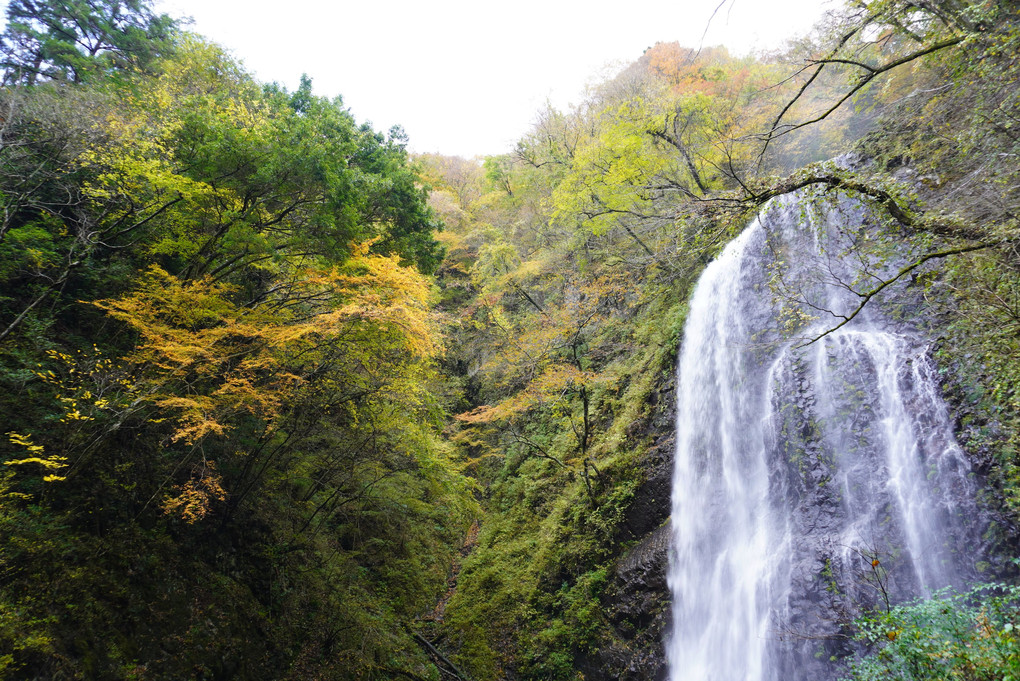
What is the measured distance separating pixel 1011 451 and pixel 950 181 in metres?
4.39

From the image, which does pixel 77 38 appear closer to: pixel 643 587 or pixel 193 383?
pixel 193 383

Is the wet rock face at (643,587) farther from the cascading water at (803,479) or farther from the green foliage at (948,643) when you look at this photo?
the green foliage at (948,643)

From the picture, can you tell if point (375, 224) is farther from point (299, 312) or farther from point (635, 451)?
point (635, 451)

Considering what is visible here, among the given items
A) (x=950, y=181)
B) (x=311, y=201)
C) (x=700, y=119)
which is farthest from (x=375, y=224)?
(x=950, y=181)

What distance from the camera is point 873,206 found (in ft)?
14.6

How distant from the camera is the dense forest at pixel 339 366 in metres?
4.93

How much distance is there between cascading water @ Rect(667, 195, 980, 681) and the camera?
5.64m

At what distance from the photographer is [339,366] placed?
780cm

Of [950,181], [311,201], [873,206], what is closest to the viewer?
[873,206]

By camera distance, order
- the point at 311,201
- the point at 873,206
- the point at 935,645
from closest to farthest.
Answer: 1. the point at 935,645
2. the point at 873,206
3. the point at 311,201

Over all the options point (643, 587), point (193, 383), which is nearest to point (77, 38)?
point (193, 383)

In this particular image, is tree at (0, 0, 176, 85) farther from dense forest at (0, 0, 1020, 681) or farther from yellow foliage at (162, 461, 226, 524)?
yellow foliage at (162, 461, 226, 524)

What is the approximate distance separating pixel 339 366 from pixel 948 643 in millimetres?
8056

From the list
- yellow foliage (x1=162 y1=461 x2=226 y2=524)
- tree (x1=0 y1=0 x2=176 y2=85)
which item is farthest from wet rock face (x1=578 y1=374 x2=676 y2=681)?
tree (x1=0 y1=0 x2=176 y2=85)
